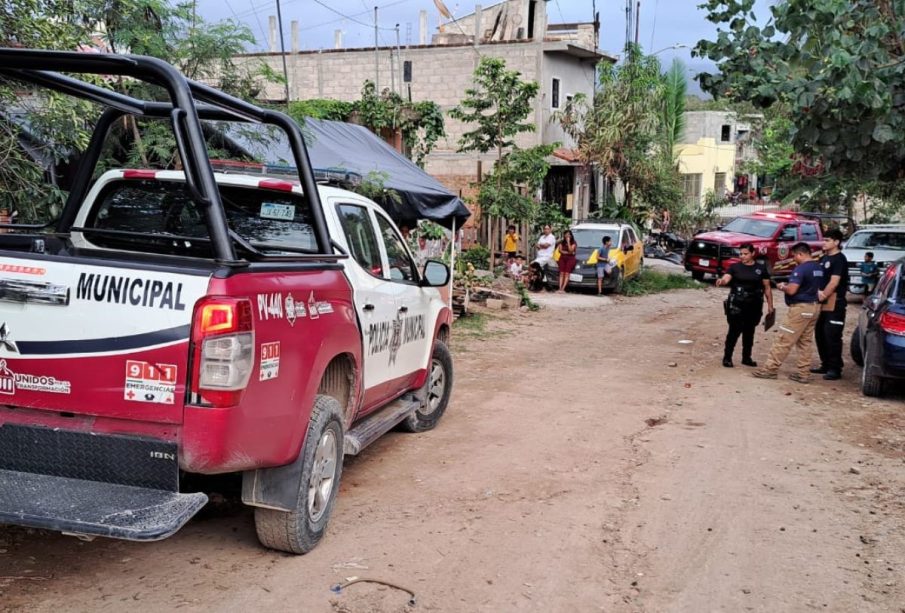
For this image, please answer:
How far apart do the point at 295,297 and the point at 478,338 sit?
10.2 m

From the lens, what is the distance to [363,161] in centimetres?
1459

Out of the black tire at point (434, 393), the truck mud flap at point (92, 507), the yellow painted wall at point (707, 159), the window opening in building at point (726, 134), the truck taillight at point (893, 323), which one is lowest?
the black tire at point (434, 393)

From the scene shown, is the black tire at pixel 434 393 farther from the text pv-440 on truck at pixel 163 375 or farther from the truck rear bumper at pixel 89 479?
the truck rear bumper at pixel 89 479

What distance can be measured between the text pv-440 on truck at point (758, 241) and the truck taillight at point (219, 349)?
74.8ft

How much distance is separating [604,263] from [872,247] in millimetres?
7021

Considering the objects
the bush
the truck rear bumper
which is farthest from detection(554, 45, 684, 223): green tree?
the truck rear bumper

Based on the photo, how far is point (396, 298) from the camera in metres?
6.64

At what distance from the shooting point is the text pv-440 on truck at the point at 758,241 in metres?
25.6

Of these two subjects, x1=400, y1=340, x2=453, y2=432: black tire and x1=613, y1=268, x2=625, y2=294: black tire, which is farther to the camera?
x1=613, y1=268, x2=625, y2=294: black tire

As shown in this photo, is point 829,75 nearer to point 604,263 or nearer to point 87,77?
point 87,77

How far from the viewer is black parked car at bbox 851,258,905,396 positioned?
9898mm

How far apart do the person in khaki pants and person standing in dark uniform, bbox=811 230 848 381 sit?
10.1 inches

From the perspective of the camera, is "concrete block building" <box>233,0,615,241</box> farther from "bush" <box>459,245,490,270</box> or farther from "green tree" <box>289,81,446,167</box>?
"green tree" <box>289,81,446,167</box>

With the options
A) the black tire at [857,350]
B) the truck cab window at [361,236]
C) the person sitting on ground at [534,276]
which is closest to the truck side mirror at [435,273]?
the truck cab window at [361,236]
